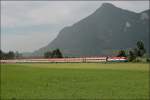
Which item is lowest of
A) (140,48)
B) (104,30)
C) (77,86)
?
(77,86)

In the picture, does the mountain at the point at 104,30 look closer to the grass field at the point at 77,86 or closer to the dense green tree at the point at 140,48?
the dense green tree at the point at 140,48

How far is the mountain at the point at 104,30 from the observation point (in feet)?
117

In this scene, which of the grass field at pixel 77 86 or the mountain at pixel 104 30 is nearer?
the grass field at pixel 77 86

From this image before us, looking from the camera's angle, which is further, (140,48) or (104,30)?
(104,30)

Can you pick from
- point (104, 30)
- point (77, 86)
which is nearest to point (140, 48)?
point (77, 86)

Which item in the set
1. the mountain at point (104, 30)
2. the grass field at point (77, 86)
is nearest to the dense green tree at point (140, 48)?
the mountain at point (104, 30)

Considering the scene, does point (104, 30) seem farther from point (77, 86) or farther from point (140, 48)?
point (77, 86)

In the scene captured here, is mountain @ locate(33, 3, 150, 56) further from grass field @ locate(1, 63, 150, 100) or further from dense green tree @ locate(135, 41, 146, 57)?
grass field @ locate(1, 63, 150, 100)

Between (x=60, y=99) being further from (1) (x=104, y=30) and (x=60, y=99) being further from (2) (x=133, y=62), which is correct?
Result: (1) (x=104, y=30)

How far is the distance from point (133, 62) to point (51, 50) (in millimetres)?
23242

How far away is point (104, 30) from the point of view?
4441cm

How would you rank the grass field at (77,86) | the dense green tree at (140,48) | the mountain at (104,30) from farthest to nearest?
the mountain at (104,30), the dense green tree at (140,48), the grass field at (77,86)

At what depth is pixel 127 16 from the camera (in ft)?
123

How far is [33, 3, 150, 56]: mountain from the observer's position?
→ 35.7 m
